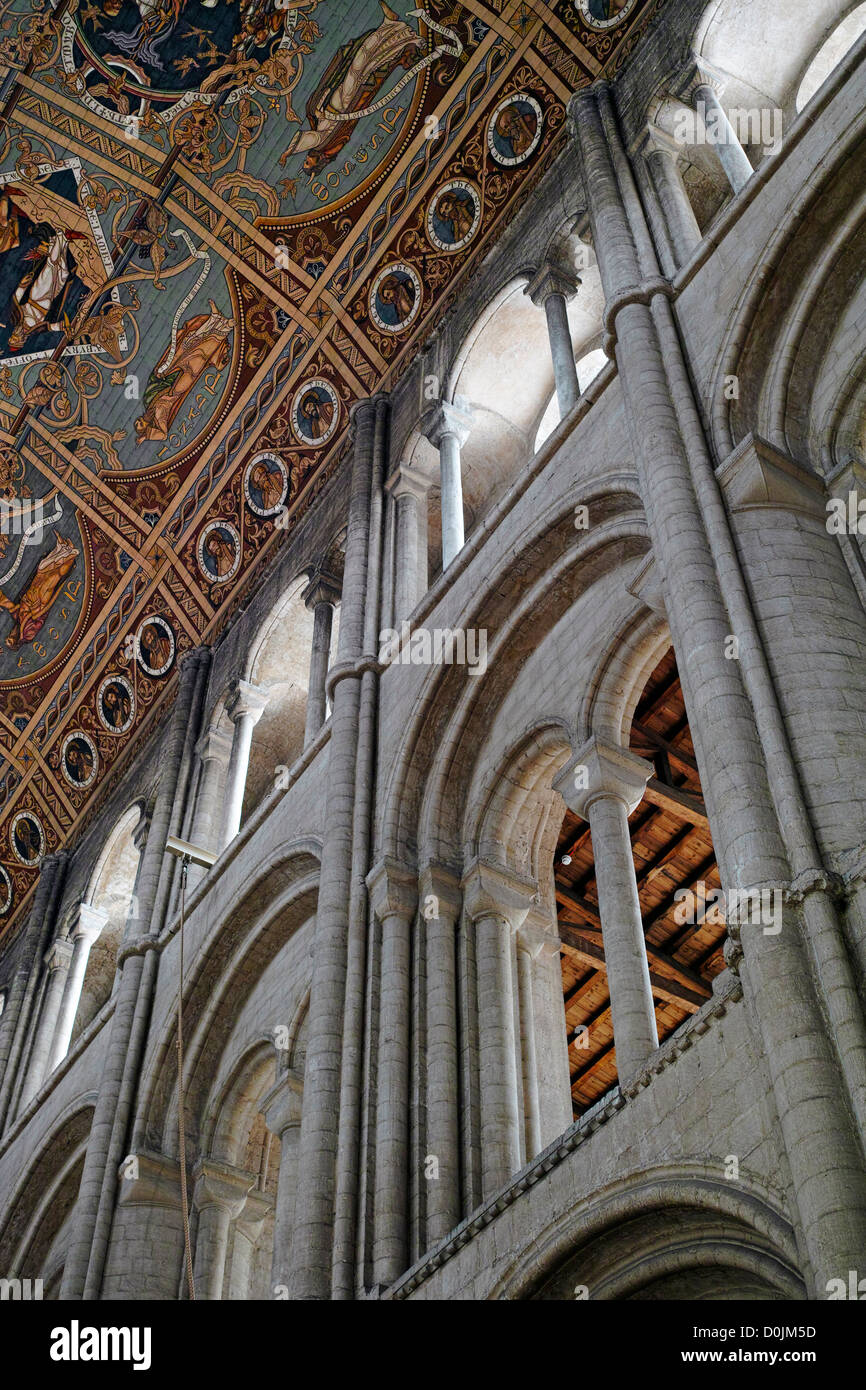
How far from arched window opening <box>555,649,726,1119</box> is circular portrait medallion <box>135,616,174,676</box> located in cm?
520

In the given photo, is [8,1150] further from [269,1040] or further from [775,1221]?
[775,1221]

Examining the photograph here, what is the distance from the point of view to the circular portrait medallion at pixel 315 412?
14.8 meters

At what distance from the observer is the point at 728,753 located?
6.42m

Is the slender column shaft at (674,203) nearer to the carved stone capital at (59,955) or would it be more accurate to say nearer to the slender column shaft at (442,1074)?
the slender column shaft at (442,1074)

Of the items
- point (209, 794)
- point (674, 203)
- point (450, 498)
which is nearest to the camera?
point (674, 203)

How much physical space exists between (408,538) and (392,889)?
4.13m

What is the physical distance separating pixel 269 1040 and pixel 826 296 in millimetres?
6656

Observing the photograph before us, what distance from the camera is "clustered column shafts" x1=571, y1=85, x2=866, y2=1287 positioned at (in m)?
4.98

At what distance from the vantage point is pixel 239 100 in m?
14.4

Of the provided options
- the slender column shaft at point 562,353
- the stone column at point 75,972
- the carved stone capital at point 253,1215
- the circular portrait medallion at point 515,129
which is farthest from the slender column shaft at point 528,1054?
the stone column at point 75,972

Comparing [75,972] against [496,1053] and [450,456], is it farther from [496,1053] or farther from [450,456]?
[496,1053]

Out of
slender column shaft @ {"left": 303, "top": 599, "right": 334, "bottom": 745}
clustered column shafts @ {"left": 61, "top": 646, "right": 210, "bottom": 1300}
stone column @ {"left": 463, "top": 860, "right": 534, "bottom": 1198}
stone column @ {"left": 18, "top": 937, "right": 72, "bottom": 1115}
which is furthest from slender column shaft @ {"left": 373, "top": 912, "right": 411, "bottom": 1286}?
stone column @ {"left": 18, "top": 937, "right": 72, "bottom": 1115}

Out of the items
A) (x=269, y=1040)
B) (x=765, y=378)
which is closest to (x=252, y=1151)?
(x=269, y=1040)

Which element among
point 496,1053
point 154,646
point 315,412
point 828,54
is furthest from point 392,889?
point 154,646
